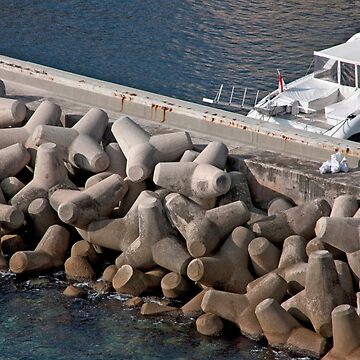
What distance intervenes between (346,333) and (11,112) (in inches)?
230

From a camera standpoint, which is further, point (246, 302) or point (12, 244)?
point (12, 244)

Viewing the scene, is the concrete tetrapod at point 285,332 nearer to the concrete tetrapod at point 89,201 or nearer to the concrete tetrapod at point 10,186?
the concrete tetrapod at point 89,201

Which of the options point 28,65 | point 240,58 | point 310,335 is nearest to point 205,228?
point 310,335

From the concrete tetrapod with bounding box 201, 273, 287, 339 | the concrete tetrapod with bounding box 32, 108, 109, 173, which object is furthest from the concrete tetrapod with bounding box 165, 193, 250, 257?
the concrete tetrapod with bounding box 32, 108, 109, 173

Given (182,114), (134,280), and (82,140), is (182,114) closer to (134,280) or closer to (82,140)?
(82,140)

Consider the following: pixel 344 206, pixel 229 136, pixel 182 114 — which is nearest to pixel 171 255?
pixel 344 206

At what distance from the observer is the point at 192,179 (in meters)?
14.5

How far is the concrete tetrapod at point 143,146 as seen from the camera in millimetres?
14922

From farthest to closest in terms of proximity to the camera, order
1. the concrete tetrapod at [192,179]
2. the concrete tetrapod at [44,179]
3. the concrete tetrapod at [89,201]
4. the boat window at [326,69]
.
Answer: the boat window at [326,69] < the concrete tetrapod at [44,179] < the concrete tetrapod at [89,201] < the concrete tetrapod at [192,179]

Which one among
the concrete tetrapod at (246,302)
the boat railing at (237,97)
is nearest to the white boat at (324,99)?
the boat railing at (237,97)

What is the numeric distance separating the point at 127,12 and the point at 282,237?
626 inches

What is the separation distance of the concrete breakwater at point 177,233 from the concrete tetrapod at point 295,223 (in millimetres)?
10

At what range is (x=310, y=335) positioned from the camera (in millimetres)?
12781

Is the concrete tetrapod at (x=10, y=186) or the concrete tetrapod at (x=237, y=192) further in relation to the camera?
the concrete tetrapod at (x=10, y=186)
